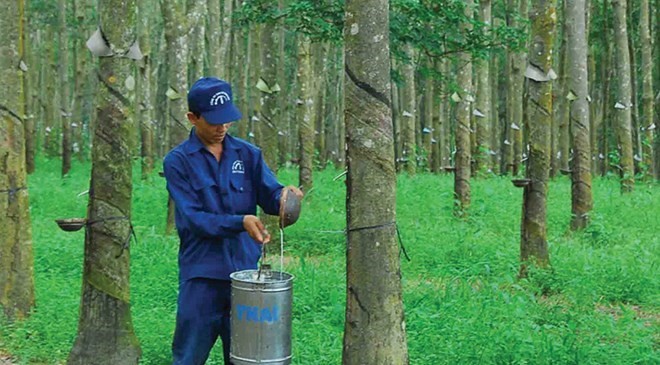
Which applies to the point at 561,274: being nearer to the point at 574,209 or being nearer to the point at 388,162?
the point at 574,209

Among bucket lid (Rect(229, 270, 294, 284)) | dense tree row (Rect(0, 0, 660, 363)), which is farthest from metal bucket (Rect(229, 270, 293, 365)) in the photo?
dense tree row (Rect(0, 0, 660, 363))

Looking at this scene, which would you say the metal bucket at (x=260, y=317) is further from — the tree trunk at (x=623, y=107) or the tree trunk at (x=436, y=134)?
the tree trunk at (x=436, y=134)

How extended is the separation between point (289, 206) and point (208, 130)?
59 cm

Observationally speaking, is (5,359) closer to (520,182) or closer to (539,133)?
(520,182)

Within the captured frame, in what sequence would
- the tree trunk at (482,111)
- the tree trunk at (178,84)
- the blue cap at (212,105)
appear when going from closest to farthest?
the blue cap at (212,105) → the tree trunk at (178,84) → the tree trunk at (482,111)

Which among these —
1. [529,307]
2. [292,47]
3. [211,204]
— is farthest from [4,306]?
[292,47]

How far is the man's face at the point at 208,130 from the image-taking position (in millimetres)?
4121

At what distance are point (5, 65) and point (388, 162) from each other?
3601mm

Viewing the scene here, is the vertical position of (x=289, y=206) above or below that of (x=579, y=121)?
below

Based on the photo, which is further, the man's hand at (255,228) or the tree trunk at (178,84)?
the tree trunk at (178,84)

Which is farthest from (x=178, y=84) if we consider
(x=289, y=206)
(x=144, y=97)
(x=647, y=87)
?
(x=647, y=87)

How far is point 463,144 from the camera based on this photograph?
41.6ft

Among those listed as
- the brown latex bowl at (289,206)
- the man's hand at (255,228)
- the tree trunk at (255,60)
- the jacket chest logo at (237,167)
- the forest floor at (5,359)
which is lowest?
the forest floor at (5,359)

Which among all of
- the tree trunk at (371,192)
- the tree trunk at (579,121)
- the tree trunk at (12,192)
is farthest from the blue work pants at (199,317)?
the tree trunk at (579,121)
